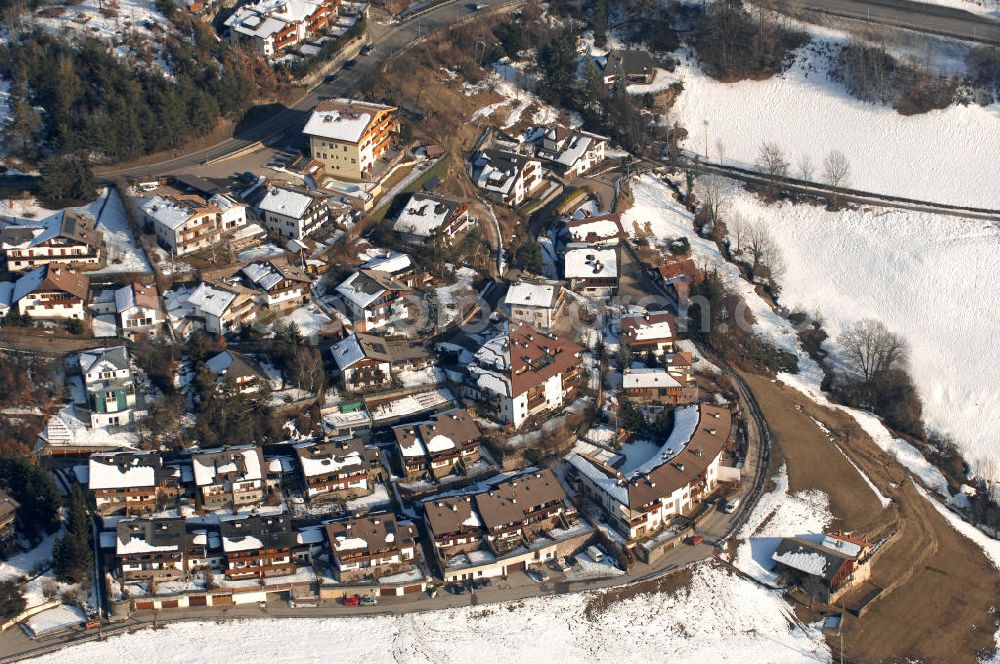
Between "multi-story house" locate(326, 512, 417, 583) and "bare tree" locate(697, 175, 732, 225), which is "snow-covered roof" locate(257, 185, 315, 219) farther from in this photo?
"bare tree" locate(697, 175, 732, 225)

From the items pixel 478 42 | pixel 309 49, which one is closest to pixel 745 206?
pixel 478 42

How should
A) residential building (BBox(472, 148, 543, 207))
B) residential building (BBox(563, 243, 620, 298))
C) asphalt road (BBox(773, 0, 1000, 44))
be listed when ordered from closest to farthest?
residential building (BBox(563, 243, 620, 298)), residential building (BBox(472, 148, 543, 207)), asphalt road (BBox(773, 0, 1000, 44))

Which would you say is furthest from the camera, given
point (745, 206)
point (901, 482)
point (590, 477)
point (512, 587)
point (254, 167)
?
point (745, 206)

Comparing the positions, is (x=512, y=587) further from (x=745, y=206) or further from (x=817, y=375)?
(x=745, y=206)

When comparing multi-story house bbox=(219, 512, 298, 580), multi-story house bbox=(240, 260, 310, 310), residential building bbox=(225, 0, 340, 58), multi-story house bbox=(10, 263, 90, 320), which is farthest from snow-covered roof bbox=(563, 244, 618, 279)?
multi-story house bbox=(10, 263, 90, 320)

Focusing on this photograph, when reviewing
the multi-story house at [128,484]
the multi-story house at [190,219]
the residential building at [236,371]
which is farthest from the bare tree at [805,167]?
the multi-story house at [128,484]

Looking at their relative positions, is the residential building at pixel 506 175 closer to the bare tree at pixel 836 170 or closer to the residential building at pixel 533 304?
the residential building at pixel 533 304
